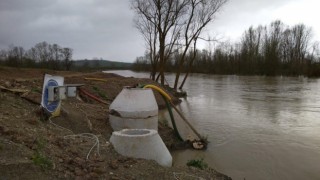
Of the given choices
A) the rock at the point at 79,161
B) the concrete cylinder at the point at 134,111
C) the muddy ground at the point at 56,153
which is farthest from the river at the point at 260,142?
the rock at the point at 79,161

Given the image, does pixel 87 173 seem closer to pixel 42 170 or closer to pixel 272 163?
pixel 42 170

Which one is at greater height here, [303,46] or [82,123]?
[303,46]

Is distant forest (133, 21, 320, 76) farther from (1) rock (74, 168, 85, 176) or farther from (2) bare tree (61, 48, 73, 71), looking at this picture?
(1) rock (74, 168, 85, 176)

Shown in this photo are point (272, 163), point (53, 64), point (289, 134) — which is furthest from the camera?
point (53, 64)

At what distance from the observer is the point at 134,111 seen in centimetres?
905

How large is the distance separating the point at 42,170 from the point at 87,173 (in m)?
0.55

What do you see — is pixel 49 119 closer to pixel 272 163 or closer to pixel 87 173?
pixel 87 173

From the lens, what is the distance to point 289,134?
12.9 m

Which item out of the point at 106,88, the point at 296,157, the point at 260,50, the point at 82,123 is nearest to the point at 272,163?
the point at 296,157

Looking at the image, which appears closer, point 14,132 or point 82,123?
point 14,132

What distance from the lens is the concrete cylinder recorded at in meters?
9.04

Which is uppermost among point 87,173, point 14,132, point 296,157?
point 14,132

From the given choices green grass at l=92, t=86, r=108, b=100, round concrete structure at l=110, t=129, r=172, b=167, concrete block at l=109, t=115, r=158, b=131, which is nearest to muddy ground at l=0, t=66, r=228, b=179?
round concrete structure at l=110, t=129, r=172, b=167

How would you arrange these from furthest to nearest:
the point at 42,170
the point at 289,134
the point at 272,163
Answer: the point at 289,134 < the point at 272,163 < the point at 42,170
